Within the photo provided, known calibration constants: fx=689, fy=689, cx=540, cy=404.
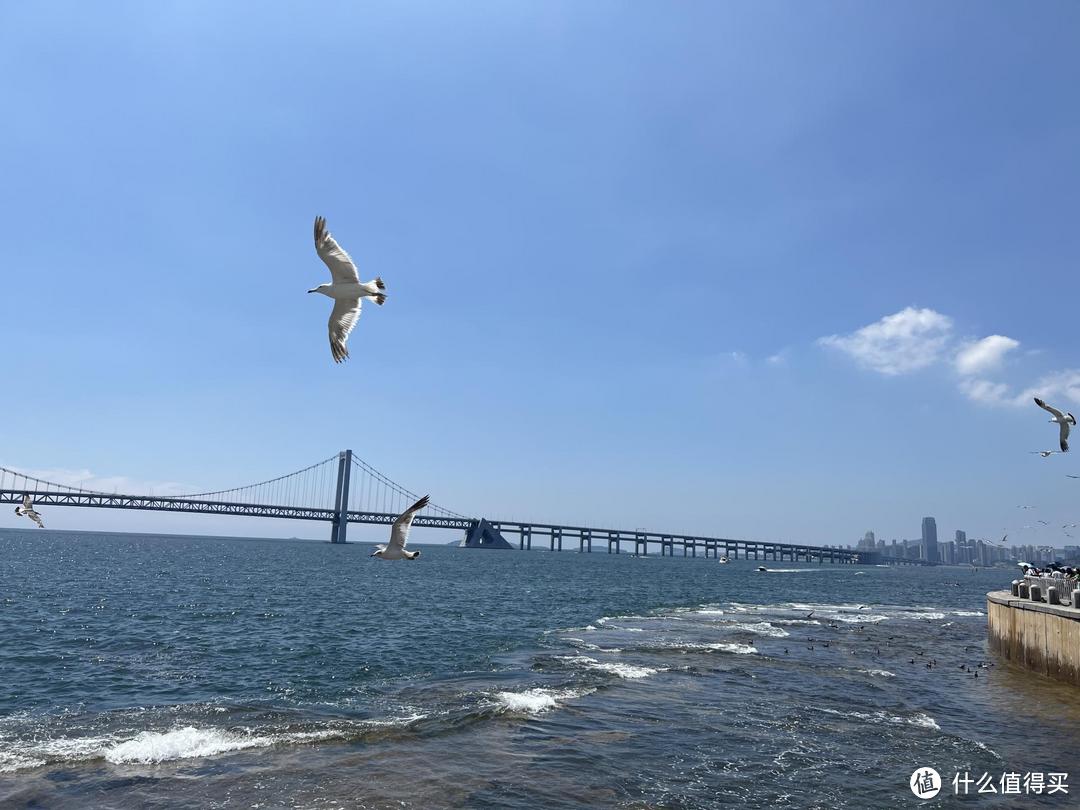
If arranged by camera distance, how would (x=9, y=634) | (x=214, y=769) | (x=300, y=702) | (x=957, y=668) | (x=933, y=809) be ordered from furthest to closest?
(x=9, y=634)
(x=957, y=668)
(x=300, y=702)
(x=214, y=769)
(x=933, y=809)

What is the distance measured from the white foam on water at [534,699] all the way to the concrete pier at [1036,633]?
1501cm

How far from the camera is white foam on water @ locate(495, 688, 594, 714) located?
711 inches

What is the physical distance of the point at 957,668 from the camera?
2592cm

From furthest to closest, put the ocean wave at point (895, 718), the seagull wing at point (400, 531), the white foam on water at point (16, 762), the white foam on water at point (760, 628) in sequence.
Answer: the white foam on water at point (760, 628) < the ocean wave at point (895, 718) < the seagull wing at point (400, 531) < the white foam on water at point (16, 762)

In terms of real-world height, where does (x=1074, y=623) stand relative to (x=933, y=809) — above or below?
above

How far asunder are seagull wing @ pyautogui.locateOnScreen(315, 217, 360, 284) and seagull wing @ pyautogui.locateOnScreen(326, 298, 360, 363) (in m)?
0.43

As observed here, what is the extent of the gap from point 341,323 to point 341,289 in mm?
546

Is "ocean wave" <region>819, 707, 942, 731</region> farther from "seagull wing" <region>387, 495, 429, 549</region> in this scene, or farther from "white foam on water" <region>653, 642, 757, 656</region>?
"seagull wing" <region>387, 495, 429, 549</region>

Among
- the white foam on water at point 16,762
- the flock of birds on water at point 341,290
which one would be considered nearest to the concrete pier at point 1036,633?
the flock of birds on water at point 341,290

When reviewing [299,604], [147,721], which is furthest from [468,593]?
[147,721]

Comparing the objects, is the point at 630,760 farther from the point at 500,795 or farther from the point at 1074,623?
the point at 1074,623

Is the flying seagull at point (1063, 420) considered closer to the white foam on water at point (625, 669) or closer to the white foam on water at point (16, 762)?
the white foam on water at point (625, 669)

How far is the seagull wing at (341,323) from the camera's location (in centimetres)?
1064

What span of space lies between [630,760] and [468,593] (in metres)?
44.5
